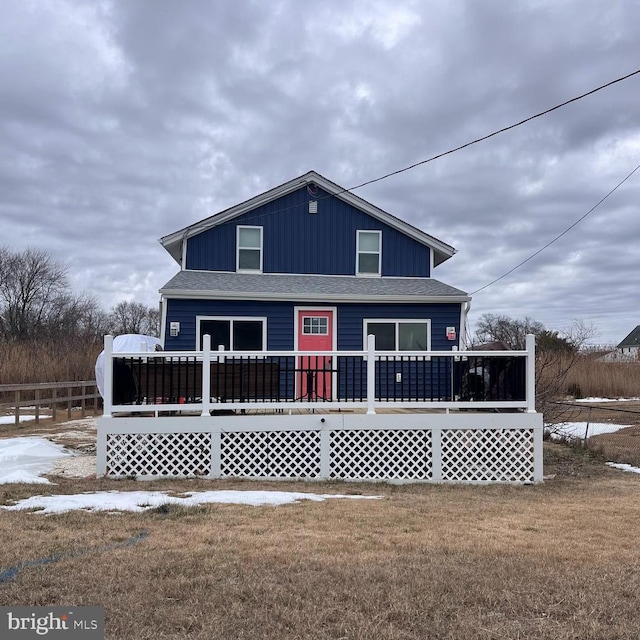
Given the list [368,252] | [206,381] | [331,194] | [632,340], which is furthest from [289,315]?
[632,340]

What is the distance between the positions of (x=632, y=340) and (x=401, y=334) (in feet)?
283

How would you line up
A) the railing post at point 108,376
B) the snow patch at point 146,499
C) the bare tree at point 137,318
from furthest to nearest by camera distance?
1. the bare tree at point 137,318
2. the railing post at point 108,376
3. the snow patch at point 146,499

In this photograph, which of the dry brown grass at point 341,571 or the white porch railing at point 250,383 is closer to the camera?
the dry brown grass at point 341,571

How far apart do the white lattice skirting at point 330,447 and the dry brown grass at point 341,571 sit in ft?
6.13

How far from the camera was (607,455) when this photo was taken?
1057 centimetres

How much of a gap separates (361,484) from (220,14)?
345 inches

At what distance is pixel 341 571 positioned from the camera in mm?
3461

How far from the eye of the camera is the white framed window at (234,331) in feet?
38.7

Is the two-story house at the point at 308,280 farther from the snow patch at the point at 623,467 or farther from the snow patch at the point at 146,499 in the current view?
the snow patch at the point at 146,499

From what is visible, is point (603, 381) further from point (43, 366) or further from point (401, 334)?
point (43, 366)

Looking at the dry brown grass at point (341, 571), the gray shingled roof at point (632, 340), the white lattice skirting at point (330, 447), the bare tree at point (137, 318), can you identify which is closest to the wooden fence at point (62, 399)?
the white lattice skirting at point (330, 447)

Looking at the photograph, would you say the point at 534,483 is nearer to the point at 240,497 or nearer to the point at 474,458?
the point at 474,458

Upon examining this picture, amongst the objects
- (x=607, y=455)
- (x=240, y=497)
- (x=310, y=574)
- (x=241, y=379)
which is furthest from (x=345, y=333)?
(x=310, y=574)

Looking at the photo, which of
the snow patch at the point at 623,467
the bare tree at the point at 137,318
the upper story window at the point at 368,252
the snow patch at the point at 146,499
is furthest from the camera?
the bare tree at the point at 137,318
